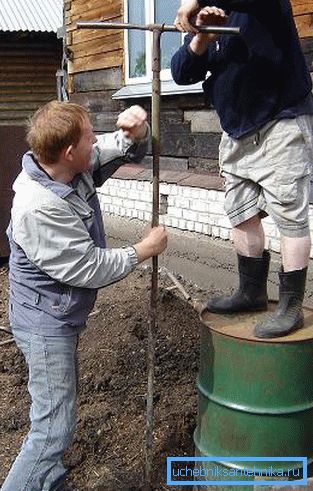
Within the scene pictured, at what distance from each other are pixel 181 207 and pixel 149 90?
1.05m

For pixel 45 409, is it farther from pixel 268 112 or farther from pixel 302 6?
pixel 302 6

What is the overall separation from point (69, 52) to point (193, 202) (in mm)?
2735

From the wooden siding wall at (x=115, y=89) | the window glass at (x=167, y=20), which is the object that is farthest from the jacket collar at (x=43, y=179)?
the window glass at (x=167, y=20)

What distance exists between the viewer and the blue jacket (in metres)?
2.51

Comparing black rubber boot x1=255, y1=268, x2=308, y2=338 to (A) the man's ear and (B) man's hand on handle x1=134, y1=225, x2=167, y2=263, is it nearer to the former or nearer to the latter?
(B) man's hand on handle x1=134, y1=225, x2=167, y2=263

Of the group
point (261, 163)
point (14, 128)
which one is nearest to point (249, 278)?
point (261, 163)

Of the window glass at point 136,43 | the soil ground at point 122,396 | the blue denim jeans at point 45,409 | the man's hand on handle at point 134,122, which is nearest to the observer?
the blue denim jeans at point 45,409

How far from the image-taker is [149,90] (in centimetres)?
583

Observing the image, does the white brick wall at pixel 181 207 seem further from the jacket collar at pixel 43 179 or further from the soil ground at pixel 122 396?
the jacket collar at pixel 43 179

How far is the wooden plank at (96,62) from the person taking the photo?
21.2 feet

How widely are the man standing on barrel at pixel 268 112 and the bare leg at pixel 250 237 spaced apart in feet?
0.24

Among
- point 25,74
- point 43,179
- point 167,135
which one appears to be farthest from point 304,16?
point 25,74

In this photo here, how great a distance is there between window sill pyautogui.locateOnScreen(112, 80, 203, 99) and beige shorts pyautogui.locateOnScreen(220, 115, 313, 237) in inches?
105

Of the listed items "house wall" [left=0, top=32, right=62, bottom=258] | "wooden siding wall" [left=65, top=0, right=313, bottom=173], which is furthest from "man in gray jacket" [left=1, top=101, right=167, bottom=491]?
"house wall" [left=0, top=32, right=62, bottom=258]
